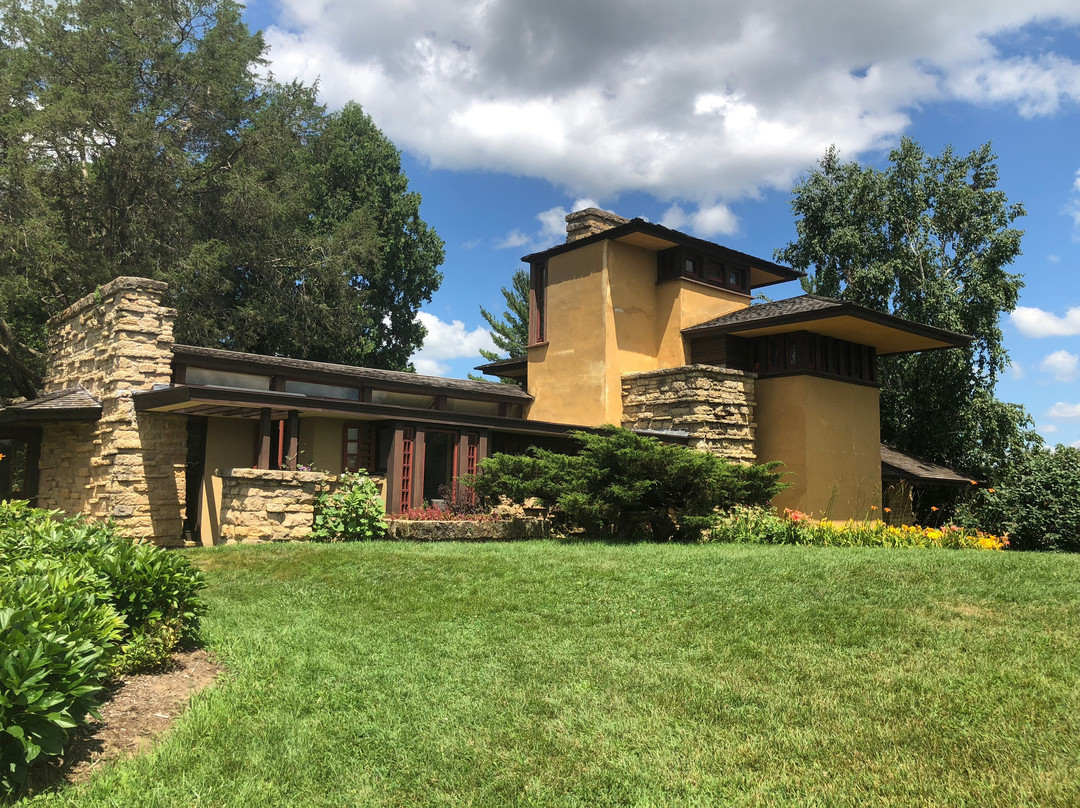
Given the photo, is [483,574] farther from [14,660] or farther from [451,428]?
[451,428]

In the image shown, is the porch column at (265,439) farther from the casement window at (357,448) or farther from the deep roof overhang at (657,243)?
the deep roof overhang at (657,243)

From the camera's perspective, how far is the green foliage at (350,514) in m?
→ 11.7

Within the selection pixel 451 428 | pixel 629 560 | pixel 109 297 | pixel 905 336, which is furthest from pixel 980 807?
pixel 905 336

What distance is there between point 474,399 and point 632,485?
7.32 metres

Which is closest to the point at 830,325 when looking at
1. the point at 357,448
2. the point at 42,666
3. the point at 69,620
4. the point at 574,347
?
the point at 574,347

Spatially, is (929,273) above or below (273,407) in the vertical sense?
above

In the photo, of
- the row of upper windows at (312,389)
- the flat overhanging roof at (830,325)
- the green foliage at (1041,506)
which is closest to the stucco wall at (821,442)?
the flat overhanging roof at (830,325)

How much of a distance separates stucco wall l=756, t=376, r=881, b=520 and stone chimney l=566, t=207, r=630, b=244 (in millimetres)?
5659

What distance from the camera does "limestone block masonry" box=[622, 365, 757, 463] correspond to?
16.4 meters

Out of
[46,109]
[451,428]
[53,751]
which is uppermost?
[46,109]

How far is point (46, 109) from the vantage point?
20141mm

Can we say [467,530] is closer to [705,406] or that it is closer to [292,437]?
[292,437]

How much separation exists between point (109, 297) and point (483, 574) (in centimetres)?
934

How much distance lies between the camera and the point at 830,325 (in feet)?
54.0
